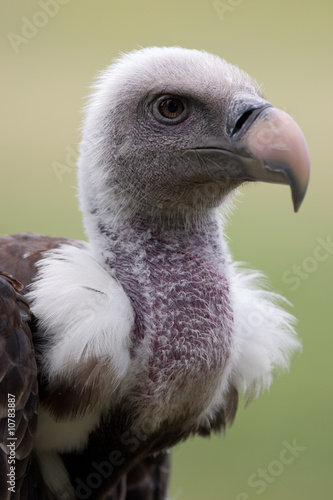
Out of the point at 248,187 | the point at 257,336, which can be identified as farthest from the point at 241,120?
the point at 248,187

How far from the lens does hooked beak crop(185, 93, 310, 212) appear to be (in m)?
2.32

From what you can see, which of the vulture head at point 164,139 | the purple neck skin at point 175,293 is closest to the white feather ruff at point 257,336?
the purple neck skin at point 175,293

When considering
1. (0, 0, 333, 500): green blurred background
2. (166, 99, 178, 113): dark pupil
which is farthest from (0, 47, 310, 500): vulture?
(0, 0, 333, 500): green blurred background

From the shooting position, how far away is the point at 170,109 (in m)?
2.63

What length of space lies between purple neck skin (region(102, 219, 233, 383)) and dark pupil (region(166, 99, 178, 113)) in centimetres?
35

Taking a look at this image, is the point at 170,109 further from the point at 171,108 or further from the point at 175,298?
the point at 175,298

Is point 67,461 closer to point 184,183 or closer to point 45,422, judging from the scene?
point 45,422

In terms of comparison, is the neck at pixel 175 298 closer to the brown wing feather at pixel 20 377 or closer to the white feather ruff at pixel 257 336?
the white feather ruff at pixel 257 336

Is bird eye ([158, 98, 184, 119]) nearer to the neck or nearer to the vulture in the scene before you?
the vulture

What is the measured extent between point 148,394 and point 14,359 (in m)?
0.40

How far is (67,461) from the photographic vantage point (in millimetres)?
2609

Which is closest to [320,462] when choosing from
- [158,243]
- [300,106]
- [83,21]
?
[158,243]

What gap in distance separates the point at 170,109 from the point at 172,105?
14 mm

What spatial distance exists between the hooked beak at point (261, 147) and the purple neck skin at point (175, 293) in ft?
0.89
